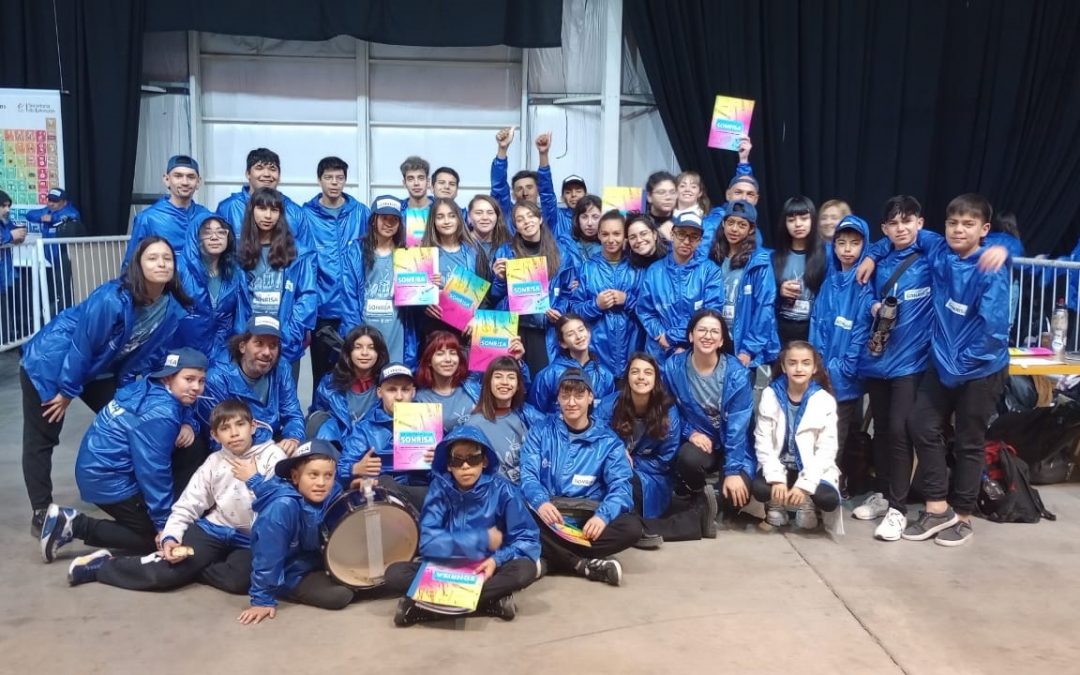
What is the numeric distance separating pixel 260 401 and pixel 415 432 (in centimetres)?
78

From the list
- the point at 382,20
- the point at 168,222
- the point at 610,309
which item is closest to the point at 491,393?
the point at 610,309

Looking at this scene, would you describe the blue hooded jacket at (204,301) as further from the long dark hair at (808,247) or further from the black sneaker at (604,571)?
the long dark hair at (808,247)

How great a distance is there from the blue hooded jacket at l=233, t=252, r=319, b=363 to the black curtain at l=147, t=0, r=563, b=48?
456 cm

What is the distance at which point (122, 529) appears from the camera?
401 centimetres

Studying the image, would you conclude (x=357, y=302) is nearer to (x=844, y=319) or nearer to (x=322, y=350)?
(x=322, y=350)

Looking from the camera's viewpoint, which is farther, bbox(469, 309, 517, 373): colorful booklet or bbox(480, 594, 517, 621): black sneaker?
bbox(469, 309, 517, 373): colorful booklet

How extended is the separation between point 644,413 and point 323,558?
1.63 metres

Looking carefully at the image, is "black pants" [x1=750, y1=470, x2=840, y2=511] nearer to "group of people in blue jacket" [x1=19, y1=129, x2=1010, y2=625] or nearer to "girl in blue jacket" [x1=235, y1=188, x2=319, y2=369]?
"group of people in blue jacket" [x1=19, y1=129, x2=1010, y2=625]

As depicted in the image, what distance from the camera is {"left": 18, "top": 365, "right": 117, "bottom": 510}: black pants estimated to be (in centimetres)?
417

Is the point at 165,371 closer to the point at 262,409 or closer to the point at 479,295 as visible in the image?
the point at 262,409

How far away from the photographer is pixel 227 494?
3.85 m

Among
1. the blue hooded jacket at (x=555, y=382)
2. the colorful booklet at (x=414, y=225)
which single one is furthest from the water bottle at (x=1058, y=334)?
the colorful booklet at (x=414, y=225)

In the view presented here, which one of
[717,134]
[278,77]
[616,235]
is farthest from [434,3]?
[616,235]

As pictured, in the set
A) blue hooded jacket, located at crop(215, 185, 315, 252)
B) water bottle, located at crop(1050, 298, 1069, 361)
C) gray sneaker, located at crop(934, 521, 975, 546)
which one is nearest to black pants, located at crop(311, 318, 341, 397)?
blue hooded jacket, located at crop(215, 185, 315, 252)
